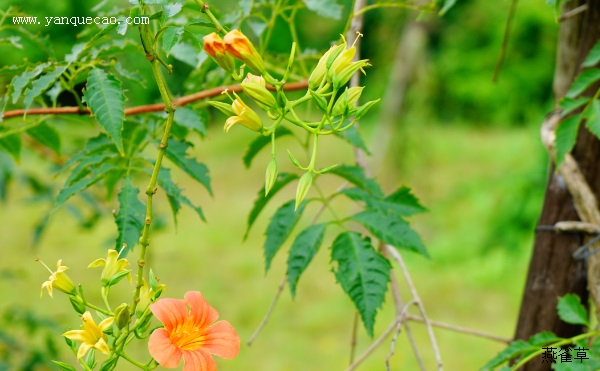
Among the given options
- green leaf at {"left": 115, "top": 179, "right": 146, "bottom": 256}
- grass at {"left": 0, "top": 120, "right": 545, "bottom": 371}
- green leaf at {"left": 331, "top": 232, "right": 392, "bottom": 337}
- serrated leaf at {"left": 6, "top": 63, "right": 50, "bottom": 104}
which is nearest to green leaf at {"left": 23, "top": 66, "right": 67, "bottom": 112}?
serrated leaf at {"left": 6, "top": 63, "right": 50, "bottom": 104}

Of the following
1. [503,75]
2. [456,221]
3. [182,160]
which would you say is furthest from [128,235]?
[503,75]

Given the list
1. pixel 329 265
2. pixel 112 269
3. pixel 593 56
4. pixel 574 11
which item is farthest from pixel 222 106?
pixel 329 265

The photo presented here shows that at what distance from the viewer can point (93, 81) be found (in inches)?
27.2

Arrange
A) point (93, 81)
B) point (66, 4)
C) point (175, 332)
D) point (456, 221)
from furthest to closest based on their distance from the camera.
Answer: point (66, 4), point (456, 221), point (93, 81), point (175, 332)

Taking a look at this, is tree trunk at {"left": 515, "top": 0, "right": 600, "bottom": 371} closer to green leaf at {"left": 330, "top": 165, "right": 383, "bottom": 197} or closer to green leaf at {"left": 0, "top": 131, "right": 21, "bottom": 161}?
green leaf at {"left": 330, "top": 165, "right": 383, "bottom": 197}

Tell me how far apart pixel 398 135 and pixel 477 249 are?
4.22ft

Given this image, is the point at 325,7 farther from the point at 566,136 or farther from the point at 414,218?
the point at 414,218

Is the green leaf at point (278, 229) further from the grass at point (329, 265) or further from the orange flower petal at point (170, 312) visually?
the grass at point (329, 265)

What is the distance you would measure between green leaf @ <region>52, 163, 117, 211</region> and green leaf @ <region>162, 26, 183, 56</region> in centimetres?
19

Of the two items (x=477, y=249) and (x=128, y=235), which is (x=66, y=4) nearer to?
(x=477, y=249)

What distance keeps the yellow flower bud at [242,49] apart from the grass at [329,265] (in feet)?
5.42

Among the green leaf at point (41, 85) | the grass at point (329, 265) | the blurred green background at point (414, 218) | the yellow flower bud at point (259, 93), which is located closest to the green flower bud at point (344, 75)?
the yellow flower bud at point (259, 93)

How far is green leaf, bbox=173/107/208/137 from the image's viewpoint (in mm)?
802

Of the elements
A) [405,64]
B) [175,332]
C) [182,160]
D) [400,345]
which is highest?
[405,64]
